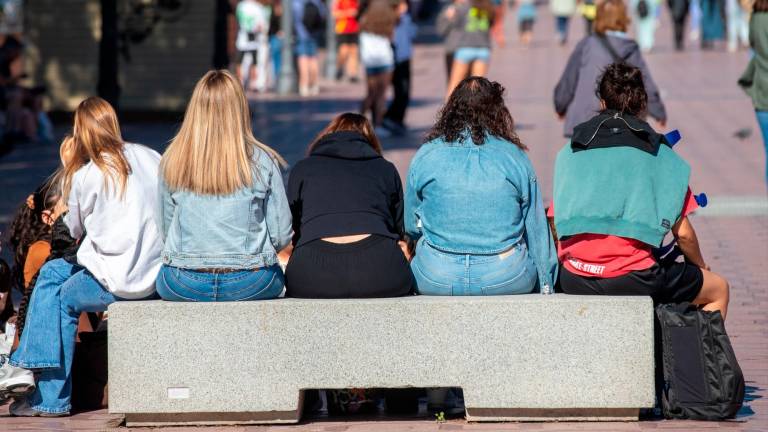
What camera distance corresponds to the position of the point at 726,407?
583cm

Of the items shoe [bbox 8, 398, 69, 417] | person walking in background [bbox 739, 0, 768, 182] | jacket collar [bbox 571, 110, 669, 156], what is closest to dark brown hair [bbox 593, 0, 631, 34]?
person walking in background [bbox 739, 0, 768, 182]

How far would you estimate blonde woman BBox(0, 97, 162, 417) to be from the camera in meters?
6.12

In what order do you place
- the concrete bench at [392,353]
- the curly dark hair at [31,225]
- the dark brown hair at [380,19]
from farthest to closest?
the dark brown hair at [380,19]
the curly dark hair at [31,225]
the concrete bench at [392,353]

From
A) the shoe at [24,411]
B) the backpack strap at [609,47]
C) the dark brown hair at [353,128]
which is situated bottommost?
the shoe at [24,411]

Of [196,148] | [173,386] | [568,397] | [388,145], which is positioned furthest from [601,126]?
[388,145]

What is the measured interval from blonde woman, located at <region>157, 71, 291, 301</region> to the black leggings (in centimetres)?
14

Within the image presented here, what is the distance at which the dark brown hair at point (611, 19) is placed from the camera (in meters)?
9.74

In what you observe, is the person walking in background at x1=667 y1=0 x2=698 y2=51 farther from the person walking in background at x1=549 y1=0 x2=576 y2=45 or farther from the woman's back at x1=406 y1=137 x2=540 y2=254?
the woman's back at x1=406 y1=137 x2=540 y2=254

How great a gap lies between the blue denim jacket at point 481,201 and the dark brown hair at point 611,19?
3843 millimetres

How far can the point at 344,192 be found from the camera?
6.11 metres

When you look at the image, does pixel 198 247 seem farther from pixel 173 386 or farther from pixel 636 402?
pixel 636 402

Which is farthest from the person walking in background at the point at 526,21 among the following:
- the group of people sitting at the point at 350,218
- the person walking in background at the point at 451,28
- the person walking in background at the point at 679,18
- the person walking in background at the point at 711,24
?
the group of people sitting at the point at 350,218

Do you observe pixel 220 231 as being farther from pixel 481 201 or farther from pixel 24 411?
pixel 24 411

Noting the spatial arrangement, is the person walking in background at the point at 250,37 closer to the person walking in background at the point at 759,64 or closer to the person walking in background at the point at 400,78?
the person walking in background at the point at 400,78
